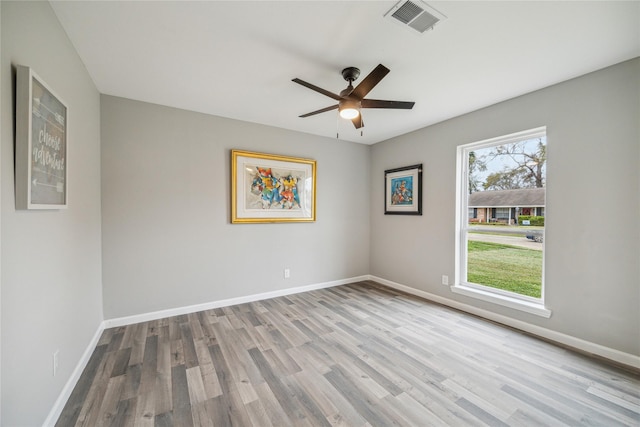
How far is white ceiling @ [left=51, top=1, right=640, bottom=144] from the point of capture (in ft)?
5.22

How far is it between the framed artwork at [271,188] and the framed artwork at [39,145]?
1.81 metres

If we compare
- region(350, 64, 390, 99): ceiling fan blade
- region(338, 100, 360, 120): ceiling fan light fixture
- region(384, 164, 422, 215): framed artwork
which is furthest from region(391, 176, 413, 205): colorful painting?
region(350, 64, 390, 99): ceiling fan blade

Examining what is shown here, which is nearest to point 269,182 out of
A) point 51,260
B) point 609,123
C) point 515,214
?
point 51,260

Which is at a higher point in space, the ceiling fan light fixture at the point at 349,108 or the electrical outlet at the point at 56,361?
the ceiling fan light fixture at the point at 349,108

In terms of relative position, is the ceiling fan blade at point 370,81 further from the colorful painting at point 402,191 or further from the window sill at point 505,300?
the window sill at point 505,300

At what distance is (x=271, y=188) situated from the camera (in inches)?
144

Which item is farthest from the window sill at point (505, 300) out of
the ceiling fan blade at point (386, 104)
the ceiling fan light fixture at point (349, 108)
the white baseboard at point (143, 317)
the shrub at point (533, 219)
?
the ceiling fan light fixture at point (349, 108)

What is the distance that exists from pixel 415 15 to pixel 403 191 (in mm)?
2693

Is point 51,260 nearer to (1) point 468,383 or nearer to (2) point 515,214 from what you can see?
(1) point 468,383

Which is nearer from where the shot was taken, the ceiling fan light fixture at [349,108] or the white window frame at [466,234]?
the ceiling fan light fixture at [349,108]

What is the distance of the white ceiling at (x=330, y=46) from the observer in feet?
5.22

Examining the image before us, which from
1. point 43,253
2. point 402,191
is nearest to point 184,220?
point 43,253

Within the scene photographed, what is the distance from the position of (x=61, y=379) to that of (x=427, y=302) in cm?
368

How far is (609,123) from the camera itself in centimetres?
218
